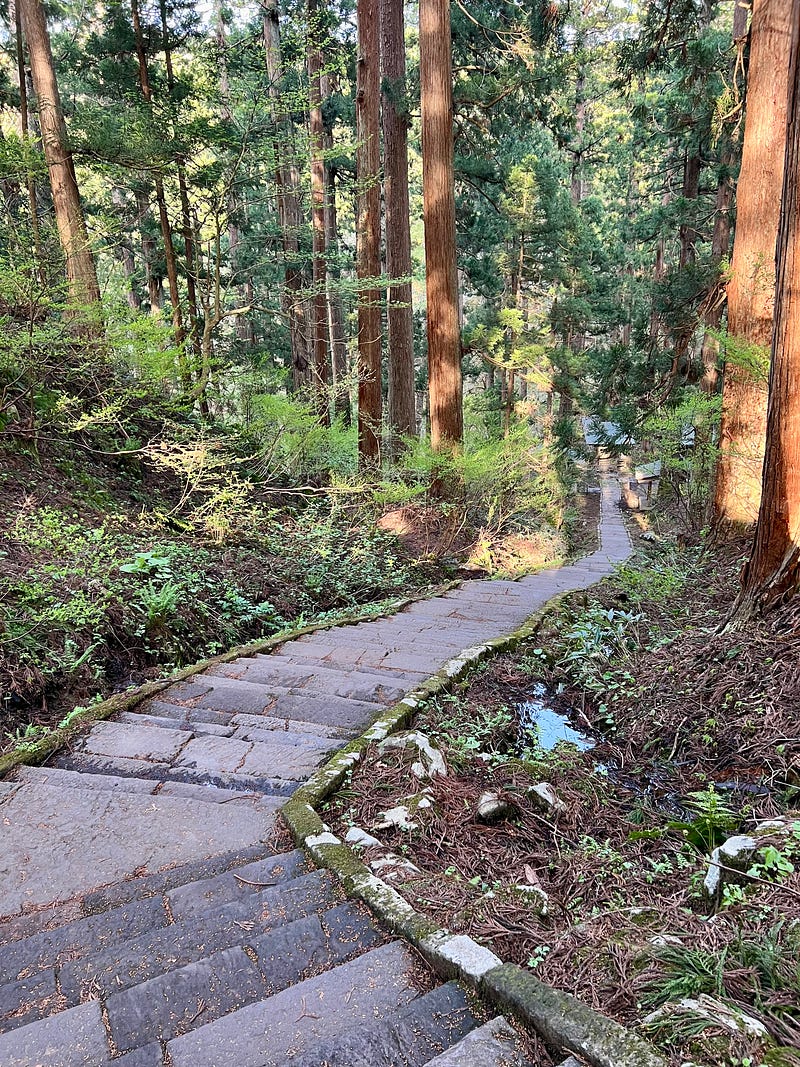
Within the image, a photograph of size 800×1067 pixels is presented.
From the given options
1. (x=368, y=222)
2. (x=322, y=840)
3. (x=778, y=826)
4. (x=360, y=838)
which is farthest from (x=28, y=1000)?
(x=368, y=222)

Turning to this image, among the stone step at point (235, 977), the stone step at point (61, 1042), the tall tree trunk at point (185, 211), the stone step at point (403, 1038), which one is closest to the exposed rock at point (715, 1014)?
the stone step at point (403, 1038)

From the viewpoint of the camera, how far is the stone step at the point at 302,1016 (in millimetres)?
1514

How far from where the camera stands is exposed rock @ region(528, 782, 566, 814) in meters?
2.68

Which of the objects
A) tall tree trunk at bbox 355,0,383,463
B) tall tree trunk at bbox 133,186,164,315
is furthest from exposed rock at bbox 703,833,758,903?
tall tree trunk at bbox 133,186,164,315

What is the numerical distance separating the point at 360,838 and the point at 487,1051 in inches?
41.7

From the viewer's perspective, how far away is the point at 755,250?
6703mm

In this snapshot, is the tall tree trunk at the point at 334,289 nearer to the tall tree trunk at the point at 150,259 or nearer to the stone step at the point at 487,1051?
the tall tree trunk at the point at 150,259

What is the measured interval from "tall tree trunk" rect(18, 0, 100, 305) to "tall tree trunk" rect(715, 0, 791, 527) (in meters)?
7.29

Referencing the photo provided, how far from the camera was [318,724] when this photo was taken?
358cm

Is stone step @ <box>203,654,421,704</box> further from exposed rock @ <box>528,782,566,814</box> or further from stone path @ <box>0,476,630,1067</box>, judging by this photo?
exposed rock @ <box>528,782,566,814</box>

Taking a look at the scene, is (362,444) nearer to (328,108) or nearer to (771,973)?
(771,973)

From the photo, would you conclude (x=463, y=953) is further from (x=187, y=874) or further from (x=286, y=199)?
(x=286, y=199)

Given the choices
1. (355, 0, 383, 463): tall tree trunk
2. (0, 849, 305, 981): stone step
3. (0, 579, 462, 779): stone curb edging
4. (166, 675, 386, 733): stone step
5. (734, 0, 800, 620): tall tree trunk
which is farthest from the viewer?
(355, 0, 383, 463): tall tree trunk

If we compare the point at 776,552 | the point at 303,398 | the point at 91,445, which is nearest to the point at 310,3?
the point at 303,398
